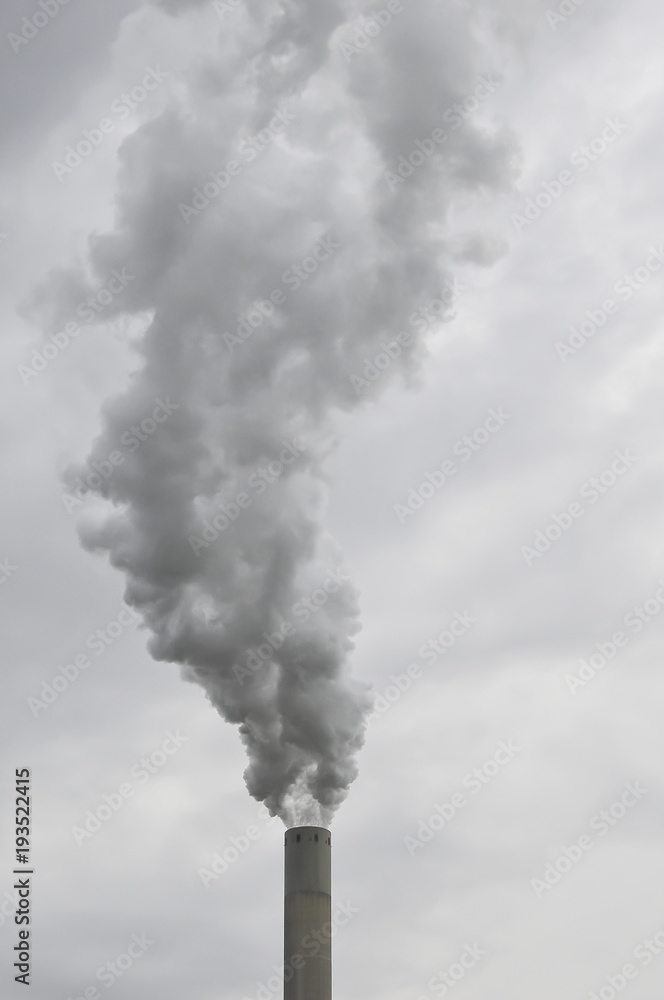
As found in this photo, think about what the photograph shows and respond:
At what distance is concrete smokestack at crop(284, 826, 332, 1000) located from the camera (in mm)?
38750

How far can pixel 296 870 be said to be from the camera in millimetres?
40031

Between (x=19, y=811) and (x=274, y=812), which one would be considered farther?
(x=274, y=812)

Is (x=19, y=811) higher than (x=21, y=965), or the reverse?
(x=19, y=811)

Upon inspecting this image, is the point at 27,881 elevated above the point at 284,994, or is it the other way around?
the point at 27,881

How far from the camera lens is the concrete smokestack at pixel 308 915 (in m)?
38.8

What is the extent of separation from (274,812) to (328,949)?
5888mm

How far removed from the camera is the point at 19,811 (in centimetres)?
3791

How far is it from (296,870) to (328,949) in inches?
104

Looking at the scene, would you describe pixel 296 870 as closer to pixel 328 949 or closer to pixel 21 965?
pixel 328 949

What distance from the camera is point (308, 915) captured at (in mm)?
39344

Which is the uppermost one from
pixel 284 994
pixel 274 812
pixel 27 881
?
pixel 274 812

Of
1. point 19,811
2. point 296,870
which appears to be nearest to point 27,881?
point 19,811

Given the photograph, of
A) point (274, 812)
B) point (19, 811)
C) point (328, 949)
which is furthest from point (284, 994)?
point (19, 811)

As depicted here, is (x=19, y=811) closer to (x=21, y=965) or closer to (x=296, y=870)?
(x=21, y=965)
